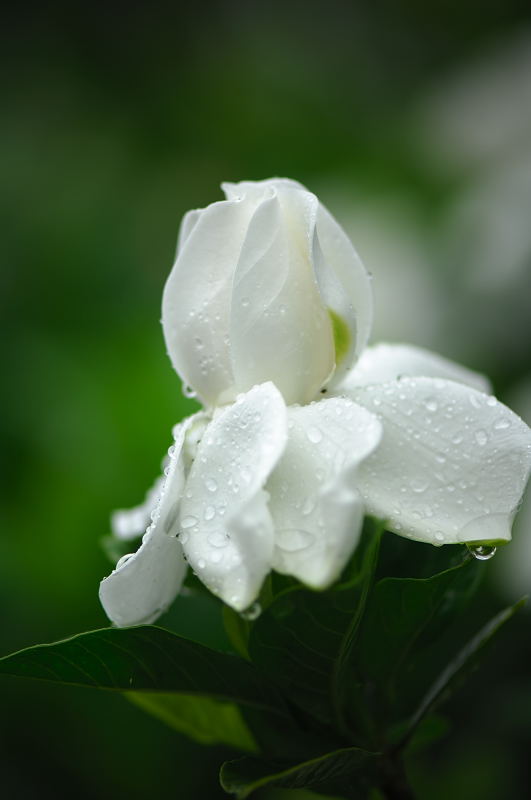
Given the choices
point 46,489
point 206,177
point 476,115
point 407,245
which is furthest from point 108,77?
point 46,489

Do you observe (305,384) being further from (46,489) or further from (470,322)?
(470,322)

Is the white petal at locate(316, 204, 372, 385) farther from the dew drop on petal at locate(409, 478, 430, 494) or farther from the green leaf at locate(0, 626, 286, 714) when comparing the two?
the green leaf at locate(0, 626, 286, 714)

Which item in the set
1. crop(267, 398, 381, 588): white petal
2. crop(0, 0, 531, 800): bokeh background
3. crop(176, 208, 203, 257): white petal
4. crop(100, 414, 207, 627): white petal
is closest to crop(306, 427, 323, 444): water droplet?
crop(267, 398, 381, 588): white petal

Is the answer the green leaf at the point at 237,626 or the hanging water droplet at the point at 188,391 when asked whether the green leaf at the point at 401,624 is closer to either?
the green leaf at the point at 237,626

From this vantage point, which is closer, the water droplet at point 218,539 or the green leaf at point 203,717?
the water droplet at point 218,539

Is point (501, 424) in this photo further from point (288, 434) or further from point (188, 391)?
point (188, 391)

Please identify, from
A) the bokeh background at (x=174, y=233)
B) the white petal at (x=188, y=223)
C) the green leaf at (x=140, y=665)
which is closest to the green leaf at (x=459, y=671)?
the green leaf at (x=140, y=665)
